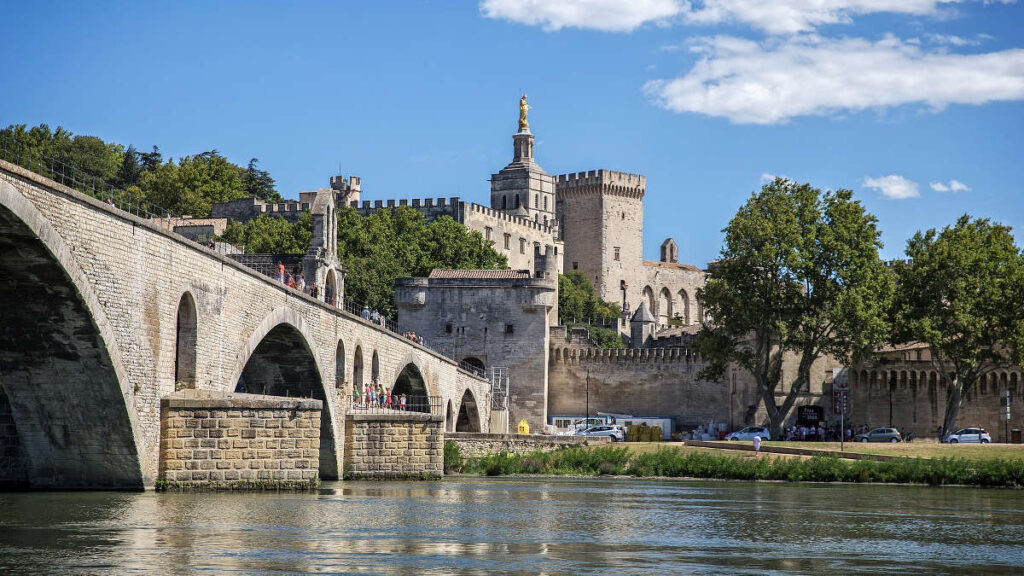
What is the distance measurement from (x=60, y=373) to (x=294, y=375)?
45.5 feet

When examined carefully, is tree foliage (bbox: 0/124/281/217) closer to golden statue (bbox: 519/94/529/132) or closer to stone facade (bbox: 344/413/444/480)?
golden statue (bbox: 519/94/529/132)

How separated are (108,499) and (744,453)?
28838 millimetres

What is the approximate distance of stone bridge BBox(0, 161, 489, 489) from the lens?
23922 mm

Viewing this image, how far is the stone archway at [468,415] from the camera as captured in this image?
70375 millimetres

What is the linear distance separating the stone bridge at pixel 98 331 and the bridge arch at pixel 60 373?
0.09 ft

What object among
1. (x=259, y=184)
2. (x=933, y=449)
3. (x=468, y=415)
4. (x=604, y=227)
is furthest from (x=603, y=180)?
(x=933, y=449)

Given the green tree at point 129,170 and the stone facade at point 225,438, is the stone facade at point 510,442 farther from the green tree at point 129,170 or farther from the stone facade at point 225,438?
the green tree at point 129,170

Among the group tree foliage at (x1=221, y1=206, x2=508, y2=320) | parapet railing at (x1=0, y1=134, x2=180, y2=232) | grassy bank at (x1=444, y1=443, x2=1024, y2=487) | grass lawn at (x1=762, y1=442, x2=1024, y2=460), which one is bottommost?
grassy bank at (x1=444, y1=443, x2=1024, y2=487)

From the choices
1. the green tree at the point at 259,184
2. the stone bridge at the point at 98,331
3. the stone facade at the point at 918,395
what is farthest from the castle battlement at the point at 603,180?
the stone bridge at the point at 98,331

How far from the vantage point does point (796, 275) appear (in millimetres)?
62469

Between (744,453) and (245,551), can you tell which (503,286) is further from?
(245,551)

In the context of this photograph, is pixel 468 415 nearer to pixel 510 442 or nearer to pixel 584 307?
pixel 510 442

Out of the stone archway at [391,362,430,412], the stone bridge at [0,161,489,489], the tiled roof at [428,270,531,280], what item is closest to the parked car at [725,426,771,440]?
the tiled roof at [428,270,531,280]

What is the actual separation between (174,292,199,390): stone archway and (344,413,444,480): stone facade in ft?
33.6
